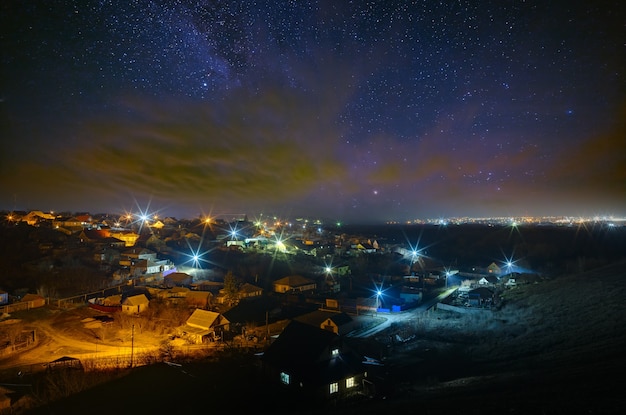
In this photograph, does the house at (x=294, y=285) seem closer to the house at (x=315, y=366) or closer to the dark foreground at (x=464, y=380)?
the dark foreground at (x=464, y=380)

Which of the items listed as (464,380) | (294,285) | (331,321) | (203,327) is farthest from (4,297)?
(464,380)

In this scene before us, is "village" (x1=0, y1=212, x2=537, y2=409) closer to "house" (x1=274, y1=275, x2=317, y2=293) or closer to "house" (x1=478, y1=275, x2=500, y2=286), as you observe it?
"house" (x1=274, y1=275, x2=317, y2=293)

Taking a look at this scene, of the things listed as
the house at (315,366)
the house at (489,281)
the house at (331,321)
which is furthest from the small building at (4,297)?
the house at (489,281)

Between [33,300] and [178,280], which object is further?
[178,280]

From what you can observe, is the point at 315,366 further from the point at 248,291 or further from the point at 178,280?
the point at 178,280

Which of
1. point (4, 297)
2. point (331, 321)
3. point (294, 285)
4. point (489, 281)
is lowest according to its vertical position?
point (489, 281)

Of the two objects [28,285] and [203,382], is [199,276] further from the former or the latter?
[203,382]
